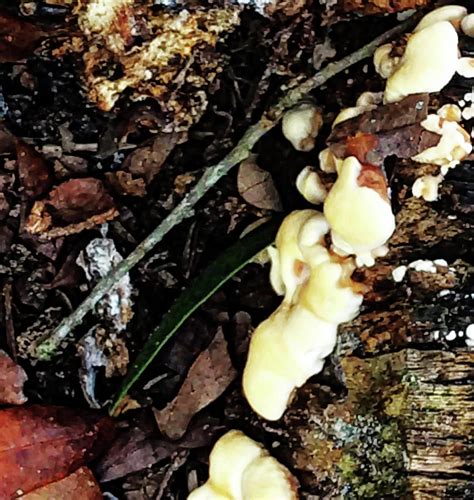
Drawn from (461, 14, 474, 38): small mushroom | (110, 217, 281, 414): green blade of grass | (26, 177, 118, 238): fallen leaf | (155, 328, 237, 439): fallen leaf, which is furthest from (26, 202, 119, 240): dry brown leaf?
(461, 14, 474, 38): small mushroom

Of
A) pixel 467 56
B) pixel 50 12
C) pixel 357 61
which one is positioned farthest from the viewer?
pixel 50 12

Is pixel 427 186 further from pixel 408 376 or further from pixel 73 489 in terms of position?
pixel 73 489

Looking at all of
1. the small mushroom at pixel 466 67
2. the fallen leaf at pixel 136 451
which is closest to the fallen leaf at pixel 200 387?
the fallen leaf at pixel 136 451

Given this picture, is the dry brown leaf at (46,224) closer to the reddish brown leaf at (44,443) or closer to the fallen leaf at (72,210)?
the fallen leaf at (72,210)

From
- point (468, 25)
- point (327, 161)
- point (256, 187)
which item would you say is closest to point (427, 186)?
point (327, 161)

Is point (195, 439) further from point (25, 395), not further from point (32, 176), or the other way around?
point (32, 176)

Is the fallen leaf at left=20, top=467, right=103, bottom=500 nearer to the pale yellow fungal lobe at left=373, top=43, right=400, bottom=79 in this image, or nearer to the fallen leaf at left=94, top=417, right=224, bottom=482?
the fallen leaf at left=94, top=417, right=224, bottom=482

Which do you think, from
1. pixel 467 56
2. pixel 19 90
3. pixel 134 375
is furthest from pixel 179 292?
pixel 467 56
